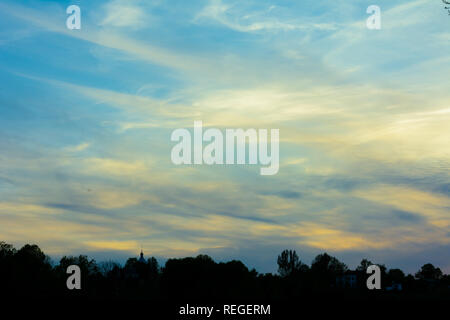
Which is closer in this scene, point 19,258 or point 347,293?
point 347,293

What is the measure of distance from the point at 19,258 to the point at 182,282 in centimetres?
5045
